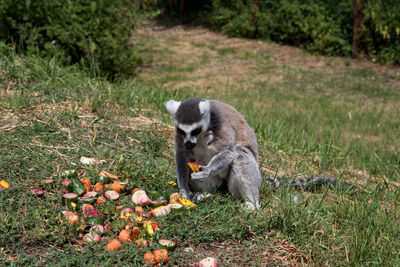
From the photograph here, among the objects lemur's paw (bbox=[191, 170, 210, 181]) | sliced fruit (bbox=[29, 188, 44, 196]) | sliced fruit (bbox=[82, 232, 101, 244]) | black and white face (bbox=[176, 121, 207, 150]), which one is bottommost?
sliced fruit (bbox=[82, 232, 101, 244])

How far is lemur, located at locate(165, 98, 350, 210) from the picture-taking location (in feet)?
11.0

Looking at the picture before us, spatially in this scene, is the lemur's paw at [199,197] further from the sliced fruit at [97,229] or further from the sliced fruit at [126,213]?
the sliced fruit at [97,229]

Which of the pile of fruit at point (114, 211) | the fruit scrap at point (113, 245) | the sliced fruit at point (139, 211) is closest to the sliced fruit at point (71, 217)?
the pile of fruit at point (114, 211)

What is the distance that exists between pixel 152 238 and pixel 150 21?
15.6 meters

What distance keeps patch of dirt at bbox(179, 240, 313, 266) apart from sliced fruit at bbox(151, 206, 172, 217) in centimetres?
37

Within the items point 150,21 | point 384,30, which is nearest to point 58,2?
point 384,30

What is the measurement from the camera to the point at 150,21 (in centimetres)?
1736

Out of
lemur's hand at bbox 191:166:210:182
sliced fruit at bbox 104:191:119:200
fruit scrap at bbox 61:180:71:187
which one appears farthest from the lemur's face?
fruit scrap at bbox 61:180:71:187

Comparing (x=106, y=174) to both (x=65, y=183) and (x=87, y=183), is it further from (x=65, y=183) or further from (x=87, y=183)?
(x=65, y=183)

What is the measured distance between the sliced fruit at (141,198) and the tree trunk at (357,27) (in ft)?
29.9

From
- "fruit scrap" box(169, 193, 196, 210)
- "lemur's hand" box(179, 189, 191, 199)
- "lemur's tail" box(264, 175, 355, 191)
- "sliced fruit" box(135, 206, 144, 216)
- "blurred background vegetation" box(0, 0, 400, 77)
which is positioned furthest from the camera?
"blurred background vegetation" box(0, 0, 400, 77)

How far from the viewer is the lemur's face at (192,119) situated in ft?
10.8

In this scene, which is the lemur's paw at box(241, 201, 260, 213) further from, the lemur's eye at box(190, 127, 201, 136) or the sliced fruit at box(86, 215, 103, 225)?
the sliced fruit at box(86, 215, 103, 225)

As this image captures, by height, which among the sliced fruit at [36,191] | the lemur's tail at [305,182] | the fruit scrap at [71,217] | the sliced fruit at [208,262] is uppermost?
the sliced fruit at [36,191]
